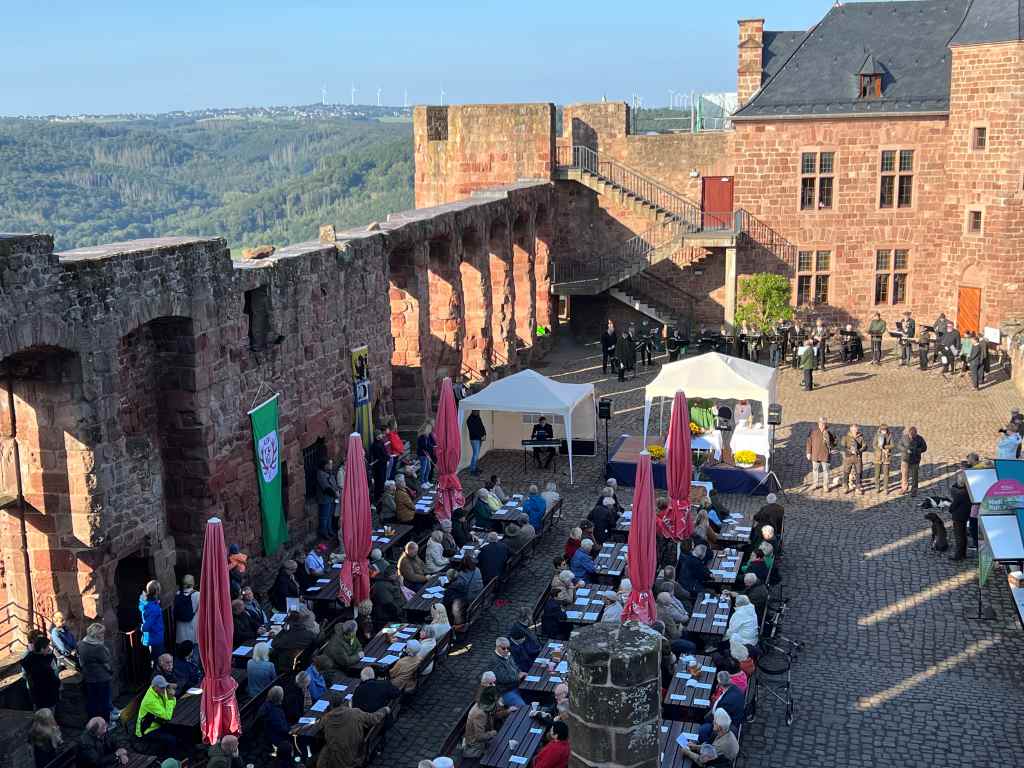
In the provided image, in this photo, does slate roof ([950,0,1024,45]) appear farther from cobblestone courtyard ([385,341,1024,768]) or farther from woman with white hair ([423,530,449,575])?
woman with white hair ([423,530,449,575])

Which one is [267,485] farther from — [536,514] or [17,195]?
[17,195]

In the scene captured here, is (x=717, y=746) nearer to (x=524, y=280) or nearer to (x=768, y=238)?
(x=524, y=280)

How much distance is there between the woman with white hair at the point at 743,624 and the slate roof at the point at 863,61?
70.5ft

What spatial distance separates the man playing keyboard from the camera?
73.5ft

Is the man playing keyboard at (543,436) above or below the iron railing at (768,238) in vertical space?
below

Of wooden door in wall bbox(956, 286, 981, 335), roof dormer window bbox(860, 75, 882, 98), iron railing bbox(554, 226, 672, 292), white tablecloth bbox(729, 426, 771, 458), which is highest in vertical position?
roof dormer window bbox(860, 75, 882, 98)

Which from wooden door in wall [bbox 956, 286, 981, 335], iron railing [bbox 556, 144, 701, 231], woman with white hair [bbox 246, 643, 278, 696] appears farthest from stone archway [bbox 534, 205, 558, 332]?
woman with white hair [bbox 246, 643, 278, 696]

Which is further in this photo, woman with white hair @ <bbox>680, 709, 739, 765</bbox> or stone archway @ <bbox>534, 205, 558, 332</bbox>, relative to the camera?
stone archway @ <bbox>534, 205, 558, 332</bbox>

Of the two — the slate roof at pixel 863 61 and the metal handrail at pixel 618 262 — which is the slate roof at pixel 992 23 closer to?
the slate roof at pixel 863 61

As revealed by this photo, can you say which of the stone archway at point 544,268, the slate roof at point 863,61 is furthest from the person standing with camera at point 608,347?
the slate roof at point 863,61

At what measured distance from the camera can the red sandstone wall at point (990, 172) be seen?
30.4 meters

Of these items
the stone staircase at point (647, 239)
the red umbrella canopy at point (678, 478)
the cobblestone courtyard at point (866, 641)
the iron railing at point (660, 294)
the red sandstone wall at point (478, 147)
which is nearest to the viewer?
the cobblestone courtyard at point (866, 641)

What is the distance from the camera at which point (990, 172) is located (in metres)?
31.1

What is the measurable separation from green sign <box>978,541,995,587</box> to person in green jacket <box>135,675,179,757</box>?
1008cm
